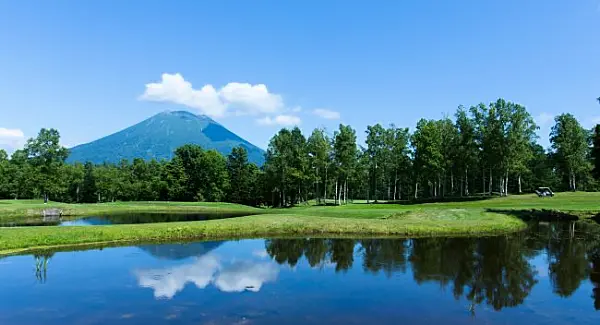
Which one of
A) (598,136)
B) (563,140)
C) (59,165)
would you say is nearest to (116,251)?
(598,136)

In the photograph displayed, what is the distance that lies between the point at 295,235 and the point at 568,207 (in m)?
44.1

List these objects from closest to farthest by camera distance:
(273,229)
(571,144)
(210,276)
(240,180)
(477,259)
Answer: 1. (210,276)
2. (477,259)
3. (273,229)
4. (571,144)
5. (240,180)

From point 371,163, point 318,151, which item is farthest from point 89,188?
point 371,163

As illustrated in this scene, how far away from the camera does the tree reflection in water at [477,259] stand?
70.4 feet

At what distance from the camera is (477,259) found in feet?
92.0

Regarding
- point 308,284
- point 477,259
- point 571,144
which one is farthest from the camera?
A: point 571,144

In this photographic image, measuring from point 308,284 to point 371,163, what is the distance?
80803 mm

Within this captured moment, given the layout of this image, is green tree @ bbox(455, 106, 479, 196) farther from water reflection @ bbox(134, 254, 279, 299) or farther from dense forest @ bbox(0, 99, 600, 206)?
water reflection @ bbox(134, 254, 279, 299)

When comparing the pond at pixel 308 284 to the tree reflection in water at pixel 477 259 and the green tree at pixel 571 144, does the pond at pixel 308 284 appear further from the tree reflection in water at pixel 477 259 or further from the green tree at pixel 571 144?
the green tree at pixel 571 144

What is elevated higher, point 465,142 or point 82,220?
point 465,142

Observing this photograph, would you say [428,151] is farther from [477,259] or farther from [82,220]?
[82,220]

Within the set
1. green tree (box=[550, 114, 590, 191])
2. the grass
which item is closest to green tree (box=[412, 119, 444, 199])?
green tree (box=[550, 114, 590, 191])

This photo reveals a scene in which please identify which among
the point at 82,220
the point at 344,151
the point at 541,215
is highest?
the point at 344,151

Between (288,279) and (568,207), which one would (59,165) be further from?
(568,207)
